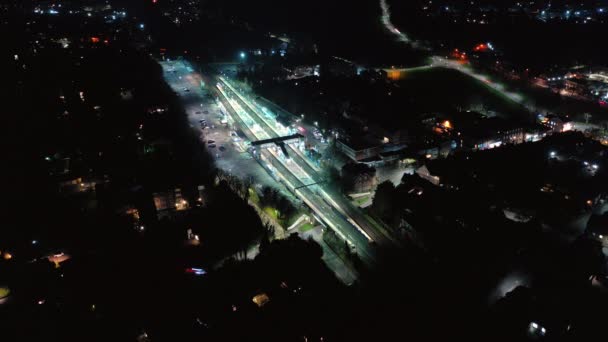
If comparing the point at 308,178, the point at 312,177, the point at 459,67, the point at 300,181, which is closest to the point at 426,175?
the point at 312,177

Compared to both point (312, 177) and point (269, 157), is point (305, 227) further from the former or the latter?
point (269, 157)

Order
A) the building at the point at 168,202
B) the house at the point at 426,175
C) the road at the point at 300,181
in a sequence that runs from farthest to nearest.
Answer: the house at the point at 426,175 → the building at the point at 168,202 → the road at the point at 300,181

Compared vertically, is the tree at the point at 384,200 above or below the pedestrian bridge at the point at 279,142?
above

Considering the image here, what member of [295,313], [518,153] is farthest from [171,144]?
[518,153]

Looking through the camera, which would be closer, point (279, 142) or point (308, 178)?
point (308, 178)

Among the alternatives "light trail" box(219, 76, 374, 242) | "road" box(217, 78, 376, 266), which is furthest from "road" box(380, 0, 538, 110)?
"road" box(217, 78, 376, 266)

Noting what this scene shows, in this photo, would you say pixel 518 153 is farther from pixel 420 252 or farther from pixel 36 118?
pixel 36 118

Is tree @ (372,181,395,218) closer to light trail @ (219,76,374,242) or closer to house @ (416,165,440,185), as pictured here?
light trail @ (219,76,374,242)

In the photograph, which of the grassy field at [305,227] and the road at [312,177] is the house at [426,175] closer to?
the road at [312,177]

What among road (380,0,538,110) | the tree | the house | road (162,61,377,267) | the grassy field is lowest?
road (380,0,538,110)

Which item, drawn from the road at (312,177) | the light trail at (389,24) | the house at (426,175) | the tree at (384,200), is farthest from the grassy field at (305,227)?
the light trail at (389,24)

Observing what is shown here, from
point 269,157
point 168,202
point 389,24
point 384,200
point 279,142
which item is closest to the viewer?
point 384,200
